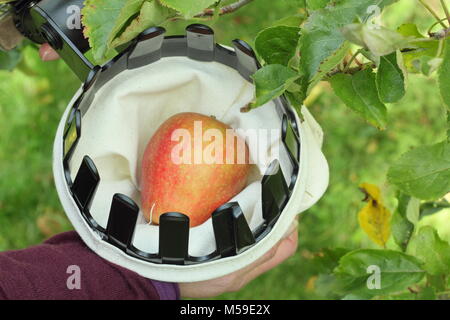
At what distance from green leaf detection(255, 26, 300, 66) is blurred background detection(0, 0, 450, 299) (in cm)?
92

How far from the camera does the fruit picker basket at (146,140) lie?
2.18ft

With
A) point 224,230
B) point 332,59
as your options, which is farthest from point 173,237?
point 332,59

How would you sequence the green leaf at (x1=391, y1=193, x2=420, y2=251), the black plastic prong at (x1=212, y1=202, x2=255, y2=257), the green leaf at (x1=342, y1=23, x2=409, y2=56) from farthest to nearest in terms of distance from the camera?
the green leaf at (x1=391, y1=193, x2=420, y2=251) < the black plastic prong at (x1=212, y1=202, x2=255, y2=257) < the green leaf at (x1=342, y1=23, x2=409, y2=56)

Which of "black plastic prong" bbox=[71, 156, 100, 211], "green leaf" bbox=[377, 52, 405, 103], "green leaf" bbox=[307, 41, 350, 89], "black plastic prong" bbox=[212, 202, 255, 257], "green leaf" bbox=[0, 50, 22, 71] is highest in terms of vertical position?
"green leaf" bbox=[0, 50, 22, 71]

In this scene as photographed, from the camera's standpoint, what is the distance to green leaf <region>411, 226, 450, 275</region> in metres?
0.67

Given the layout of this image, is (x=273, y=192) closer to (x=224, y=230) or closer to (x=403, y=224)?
(x=224, y=230)

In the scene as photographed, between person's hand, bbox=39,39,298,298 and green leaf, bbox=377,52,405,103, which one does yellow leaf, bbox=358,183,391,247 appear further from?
green leaf, bbox=377,52,405,103

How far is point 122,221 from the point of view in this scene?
66cm

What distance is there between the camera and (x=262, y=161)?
0.76 m

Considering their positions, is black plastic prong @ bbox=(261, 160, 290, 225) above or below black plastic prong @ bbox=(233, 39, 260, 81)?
below

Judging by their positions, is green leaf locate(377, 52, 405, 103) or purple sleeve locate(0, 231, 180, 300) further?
purple sleeve locate(0, 231, 180, 300)

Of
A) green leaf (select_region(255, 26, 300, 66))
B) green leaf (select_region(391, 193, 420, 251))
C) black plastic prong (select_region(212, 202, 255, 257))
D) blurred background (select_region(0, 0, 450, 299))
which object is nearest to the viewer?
green leaf (select_region(255, 26, 300, 66))

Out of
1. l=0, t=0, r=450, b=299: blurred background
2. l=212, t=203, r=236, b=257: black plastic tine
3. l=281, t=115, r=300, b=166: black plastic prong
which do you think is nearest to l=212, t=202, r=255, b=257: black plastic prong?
l=212, t=203, r=236, b=257: black plastic tine
